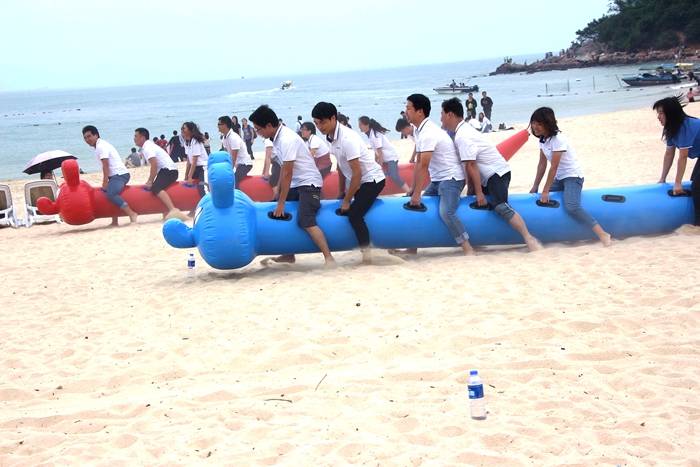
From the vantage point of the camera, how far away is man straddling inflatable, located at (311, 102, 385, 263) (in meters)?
7.09

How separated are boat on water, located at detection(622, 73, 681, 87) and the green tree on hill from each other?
33.8 meters

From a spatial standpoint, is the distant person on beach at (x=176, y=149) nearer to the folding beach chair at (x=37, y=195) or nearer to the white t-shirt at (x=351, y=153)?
the folding beach chair at (x=37, y=195)

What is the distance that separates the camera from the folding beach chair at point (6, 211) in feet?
40.8

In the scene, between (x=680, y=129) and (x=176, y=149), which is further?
(x=176, y=149)

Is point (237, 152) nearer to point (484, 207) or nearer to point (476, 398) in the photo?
point (484, 207)

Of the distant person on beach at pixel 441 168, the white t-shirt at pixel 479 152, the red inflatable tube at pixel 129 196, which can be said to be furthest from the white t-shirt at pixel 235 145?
the white t-shirt at pixel 479 152

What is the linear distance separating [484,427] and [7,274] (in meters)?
6.35

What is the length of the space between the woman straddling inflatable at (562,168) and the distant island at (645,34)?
228 feet

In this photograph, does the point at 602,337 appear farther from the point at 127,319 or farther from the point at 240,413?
the point at 127,319

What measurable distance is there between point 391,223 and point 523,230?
1191mm

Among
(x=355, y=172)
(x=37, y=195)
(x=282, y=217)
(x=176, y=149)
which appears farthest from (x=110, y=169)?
(x=176, y=149)

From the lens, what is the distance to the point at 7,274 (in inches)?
335

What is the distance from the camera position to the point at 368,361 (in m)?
4.83

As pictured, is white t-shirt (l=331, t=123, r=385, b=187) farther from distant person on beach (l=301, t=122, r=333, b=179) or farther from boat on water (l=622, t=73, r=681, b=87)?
boat on water (l=622, t=73, r=681, b=87)
